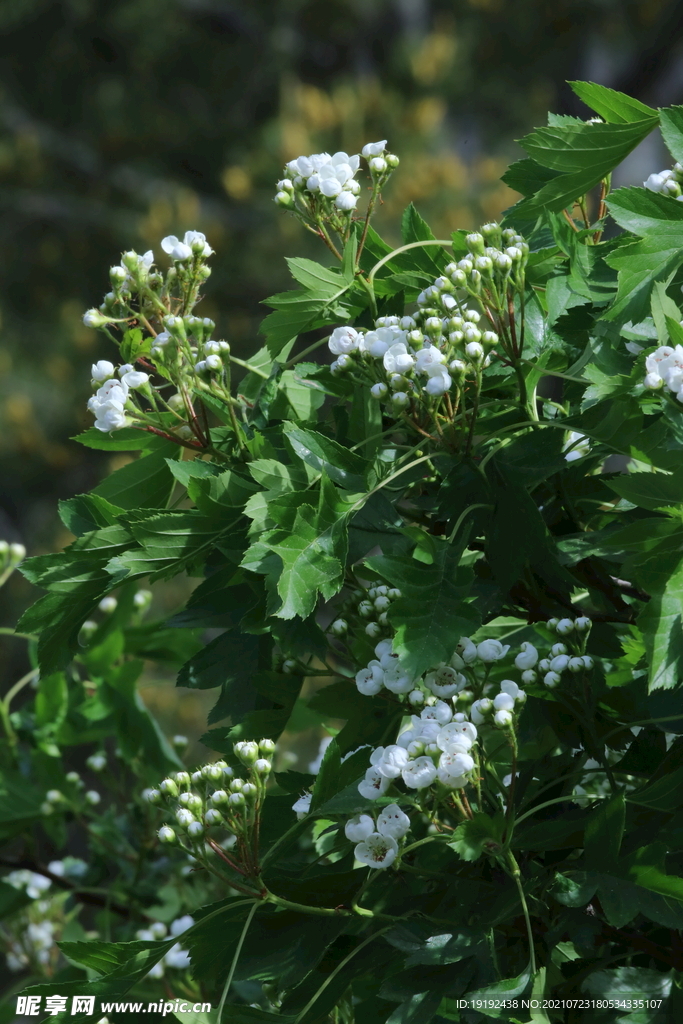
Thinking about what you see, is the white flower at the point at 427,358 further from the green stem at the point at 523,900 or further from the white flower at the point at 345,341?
the green stem at the point at 523,900

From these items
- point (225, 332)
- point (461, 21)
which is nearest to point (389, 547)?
point (225, 332)

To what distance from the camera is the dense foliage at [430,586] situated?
19.2 inches

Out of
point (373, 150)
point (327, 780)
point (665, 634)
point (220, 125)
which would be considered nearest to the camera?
point (665, 634)

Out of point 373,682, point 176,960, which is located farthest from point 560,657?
point 176,960

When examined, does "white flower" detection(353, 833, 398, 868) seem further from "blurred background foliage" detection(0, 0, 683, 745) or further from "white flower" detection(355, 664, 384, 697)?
"blurred background foliage" detection(0, 0, 683, 745)

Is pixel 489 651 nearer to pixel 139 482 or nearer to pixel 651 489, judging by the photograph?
pixel 651 489

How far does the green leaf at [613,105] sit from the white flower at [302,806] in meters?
0.46

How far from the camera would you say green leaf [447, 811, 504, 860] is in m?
0.47

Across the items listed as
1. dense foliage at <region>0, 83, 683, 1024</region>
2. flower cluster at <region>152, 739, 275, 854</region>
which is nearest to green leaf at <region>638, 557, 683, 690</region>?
dense foliage at <region>0, 83, 683, 1024</region>

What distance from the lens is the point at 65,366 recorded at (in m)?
3.92

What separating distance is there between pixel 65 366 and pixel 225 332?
68 centimetres

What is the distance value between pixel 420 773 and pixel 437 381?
0.20m

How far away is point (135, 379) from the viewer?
56 centimetres

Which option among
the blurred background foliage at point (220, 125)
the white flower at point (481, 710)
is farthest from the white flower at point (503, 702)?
the blurred background foliage at point (220, 125)
